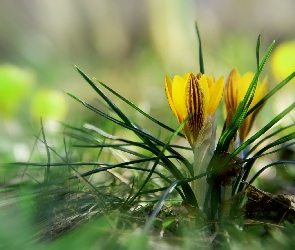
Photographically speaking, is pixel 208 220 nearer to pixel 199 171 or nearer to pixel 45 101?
pixel 199 171

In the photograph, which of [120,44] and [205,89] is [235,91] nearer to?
[205,89]

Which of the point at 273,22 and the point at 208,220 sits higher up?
the point at 273,22

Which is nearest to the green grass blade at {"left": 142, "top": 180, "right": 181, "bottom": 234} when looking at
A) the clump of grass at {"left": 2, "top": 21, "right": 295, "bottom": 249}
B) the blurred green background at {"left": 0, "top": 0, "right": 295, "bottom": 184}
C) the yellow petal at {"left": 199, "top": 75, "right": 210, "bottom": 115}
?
the clump of grass at {"left": 2, "top": 21, "right": 295, "bottom": 249}

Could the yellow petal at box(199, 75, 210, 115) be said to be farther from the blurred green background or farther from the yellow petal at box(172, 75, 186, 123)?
the blurred green background

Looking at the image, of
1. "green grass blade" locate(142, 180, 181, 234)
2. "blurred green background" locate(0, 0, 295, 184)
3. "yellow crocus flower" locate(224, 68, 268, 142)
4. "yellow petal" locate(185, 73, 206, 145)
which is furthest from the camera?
"blurred green background" locate(0, 0, 295, 184)

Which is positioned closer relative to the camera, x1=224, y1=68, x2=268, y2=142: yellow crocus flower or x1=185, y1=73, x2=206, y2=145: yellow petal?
x1=185, y1=73, x2=206, y2=145: yellow petal

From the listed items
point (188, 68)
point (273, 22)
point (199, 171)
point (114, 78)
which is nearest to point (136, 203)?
point (199, 171)

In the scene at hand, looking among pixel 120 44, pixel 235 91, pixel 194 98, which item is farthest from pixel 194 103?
pixel 120 44

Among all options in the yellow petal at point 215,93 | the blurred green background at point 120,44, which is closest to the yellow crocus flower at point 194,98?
the yellow petal at point 215,93
